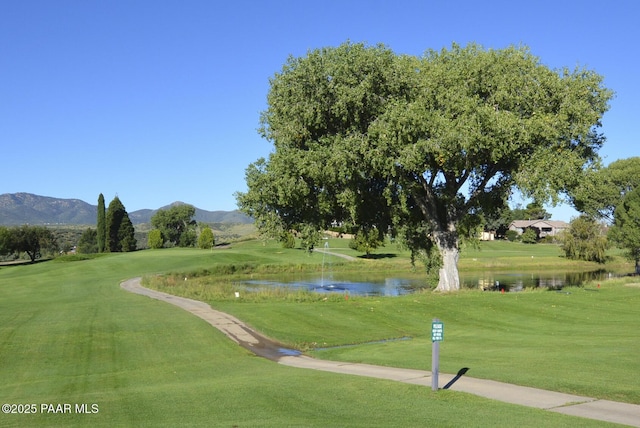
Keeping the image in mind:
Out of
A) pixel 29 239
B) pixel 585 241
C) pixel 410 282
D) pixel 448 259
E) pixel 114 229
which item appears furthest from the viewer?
pixel 114 229

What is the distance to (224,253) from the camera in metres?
80.2

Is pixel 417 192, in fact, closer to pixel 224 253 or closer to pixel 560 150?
pixel 560 150

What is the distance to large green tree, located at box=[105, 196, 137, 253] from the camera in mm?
99625

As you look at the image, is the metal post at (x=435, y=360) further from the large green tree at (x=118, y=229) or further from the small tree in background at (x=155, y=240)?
the small tree in background at (x=155, y=240)

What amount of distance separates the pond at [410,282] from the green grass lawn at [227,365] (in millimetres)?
17992

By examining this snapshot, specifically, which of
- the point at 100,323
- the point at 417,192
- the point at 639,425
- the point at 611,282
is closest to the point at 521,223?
the point at 611,282

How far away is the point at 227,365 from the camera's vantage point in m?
16.9

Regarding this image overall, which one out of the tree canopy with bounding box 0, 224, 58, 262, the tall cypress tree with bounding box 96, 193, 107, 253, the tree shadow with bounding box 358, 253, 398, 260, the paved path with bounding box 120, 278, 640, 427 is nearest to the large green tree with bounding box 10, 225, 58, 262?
the tree canopy with bounding box 0, 224, 58, 262

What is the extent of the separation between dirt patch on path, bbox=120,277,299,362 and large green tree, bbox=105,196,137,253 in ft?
227

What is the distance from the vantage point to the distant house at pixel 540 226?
490 feet

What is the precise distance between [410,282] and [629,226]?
821 inches

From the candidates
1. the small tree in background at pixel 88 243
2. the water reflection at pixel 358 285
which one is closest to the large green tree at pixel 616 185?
the water reflection at pixel 358 285

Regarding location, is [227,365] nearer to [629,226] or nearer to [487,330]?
[487,330]

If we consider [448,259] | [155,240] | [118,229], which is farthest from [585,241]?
[118,229]
